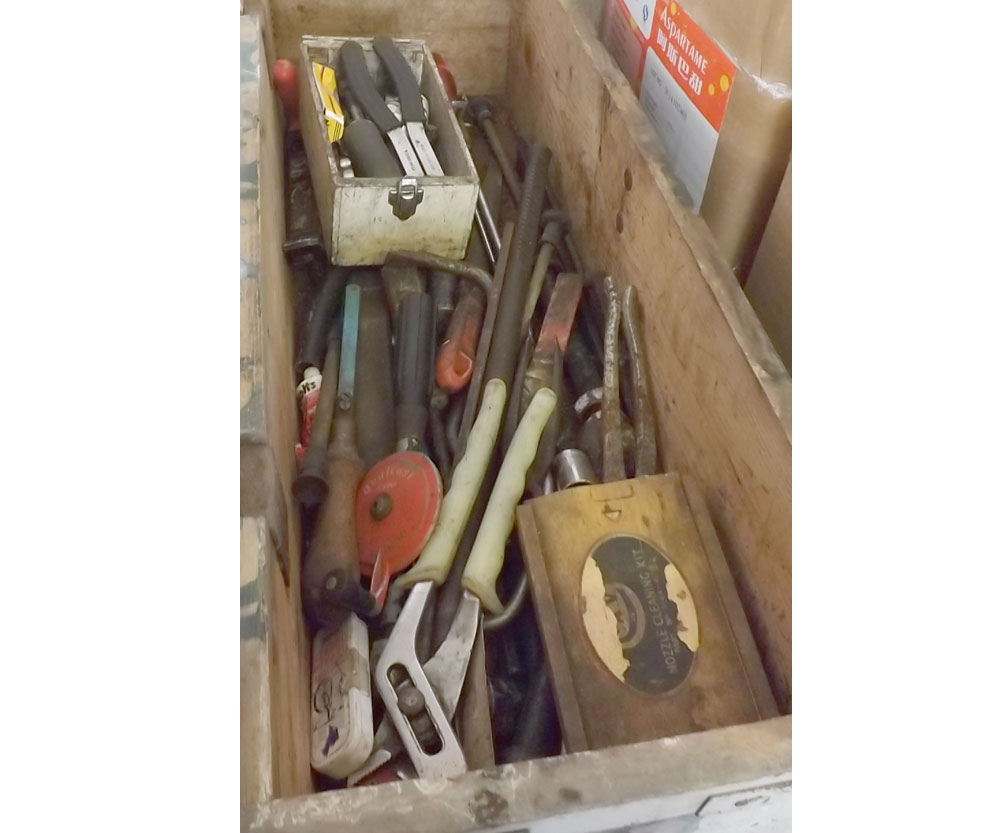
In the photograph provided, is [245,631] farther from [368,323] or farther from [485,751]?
[368,323]

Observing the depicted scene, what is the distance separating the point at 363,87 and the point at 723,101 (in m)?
0.42

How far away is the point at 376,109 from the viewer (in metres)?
0.93

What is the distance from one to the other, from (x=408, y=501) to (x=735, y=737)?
313 millimetres

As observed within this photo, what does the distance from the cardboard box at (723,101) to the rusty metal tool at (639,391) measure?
0.10 meters

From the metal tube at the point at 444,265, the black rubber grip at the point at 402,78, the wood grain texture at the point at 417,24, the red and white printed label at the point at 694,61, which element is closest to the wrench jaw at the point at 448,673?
the metal tube at the point at 444,265

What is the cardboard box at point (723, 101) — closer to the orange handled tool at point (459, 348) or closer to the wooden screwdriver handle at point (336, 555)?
the orange handled tool at point (459, 348)

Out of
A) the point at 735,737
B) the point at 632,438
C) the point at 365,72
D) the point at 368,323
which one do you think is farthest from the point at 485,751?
the point at 365,72

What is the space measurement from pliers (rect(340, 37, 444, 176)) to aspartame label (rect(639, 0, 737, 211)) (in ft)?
0.79

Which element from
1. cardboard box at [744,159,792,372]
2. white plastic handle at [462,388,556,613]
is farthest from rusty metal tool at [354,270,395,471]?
cardboard box at [744,159,792,372]

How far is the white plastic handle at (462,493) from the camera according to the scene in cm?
66

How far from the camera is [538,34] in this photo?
102 cm

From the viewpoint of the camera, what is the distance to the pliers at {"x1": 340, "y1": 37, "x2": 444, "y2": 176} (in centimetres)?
91

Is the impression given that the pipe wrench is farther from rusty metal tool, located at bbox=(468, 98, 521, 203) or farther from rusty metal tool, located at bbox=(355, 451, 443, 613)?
rusty metal tool, located at bbox=(468, 98, 521, 203)
